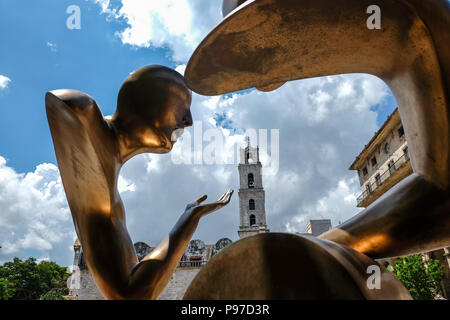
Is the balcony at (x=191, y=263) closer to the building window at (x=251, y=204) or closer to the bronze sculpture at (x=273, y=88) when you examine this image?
the building window at (x=251, y=204)

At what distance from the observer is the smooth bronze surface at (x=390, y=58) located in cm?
100

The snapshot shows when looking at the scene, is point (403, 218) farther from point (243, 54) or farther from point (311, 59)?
point (243, 54)

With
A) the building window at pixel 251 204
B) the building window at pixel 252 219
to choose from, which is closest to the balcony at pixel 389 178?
the building window at pixel 252 219

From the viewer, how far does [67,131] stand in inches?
60.0

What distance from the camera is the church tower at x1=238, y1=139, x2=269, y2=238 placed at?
32094 mm

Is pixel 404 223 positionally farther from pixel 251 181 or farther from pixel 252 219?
pixel 251 181

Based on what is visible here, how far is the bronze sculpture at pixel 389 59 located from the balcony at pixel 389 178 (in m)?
13.3

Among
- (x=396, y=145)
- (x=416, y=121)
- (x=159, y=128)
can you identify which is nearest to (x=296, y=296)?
(x=416, y=121)

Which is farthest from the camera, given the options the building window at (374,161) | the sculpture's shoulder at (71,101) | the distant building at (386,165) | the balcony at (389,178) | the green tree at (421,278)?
the building window at (374,161)

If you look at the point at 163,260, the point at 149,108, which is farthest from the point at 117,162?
the point at 163,260

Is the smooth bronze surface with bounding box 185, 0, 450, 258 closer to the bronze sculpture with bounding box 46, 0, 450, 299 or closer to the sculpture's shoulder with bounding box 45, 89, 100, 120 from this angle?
the bronze sculpture with bounding box 46, 0, 450, 299

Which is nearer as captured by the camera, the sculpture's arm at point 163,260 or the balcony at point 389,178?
the sculpture's arm at point 163,260

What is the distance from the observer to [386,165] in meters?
18.7
